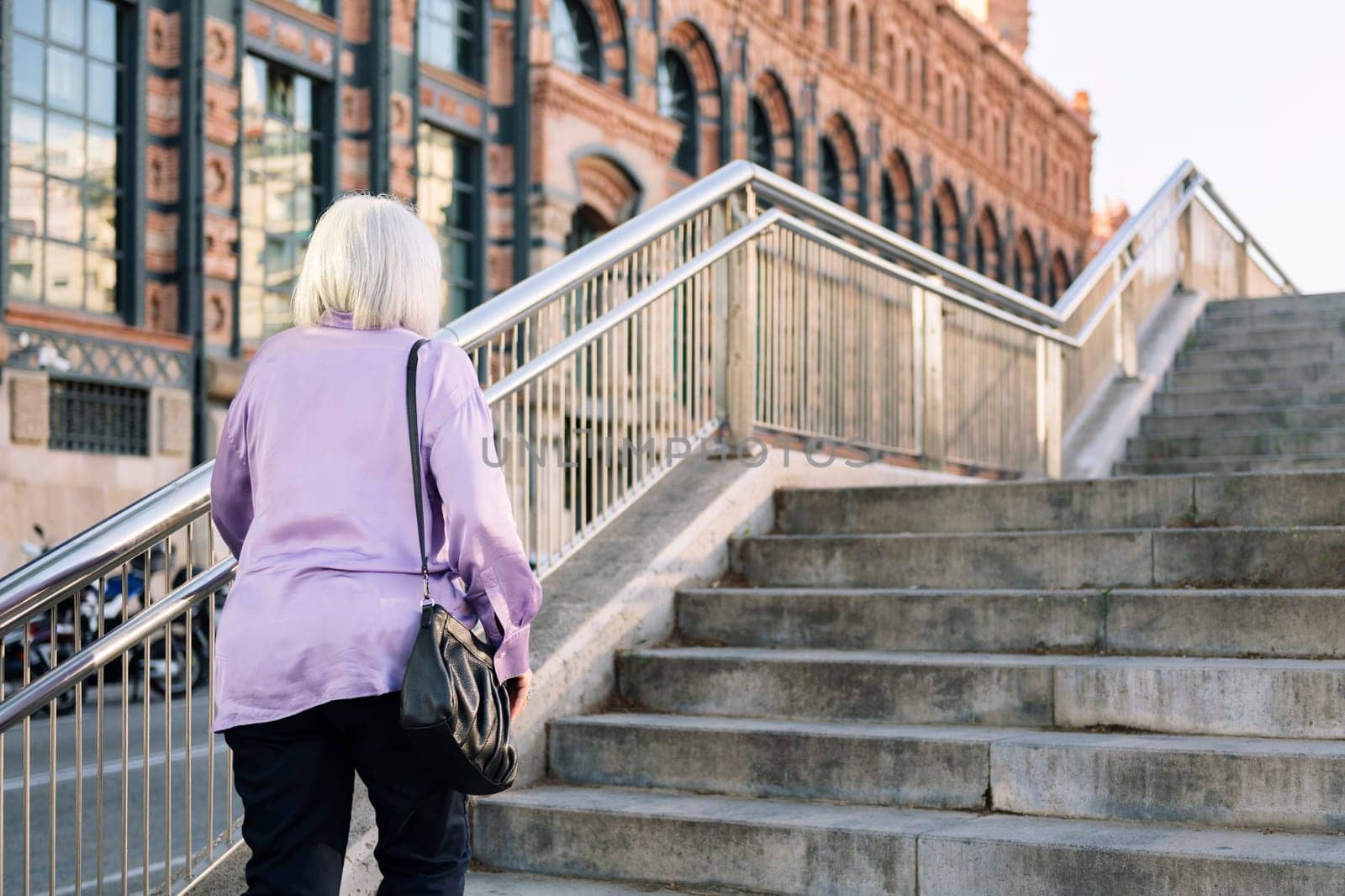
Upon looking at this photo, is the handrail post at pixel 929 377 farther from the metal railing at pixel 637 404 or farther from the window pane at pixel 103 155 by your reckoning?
the window pane at pixel 103 155

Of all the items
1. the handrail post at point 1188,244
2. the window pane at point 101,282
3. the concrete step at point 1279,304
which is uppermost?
the window pane at point 101,282

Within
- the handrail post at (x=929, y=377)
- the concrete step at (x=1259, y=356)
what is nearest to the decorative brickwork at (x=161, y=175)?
the concrete step at (x=1259, y=356)

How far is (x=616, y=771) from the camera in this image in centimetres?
466

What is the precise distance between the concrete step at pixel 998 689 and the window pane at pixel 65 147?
46.6 ft

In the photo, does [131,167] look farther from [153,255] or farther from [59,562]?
[59,562]

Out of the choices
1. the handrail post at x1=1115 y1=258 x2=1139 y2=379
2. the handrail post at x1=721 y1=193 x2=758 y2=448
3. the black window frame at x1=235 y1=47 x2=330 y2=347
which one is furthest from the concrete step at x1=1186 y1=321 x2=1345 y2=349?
the black window frame at x1=235 y1=47 x2=330 y2=347

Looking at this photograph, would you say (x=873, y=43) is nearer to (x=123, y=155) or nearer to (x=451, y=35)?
(x=451, y=35)

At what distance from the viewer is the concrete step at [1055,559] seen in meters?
4.81

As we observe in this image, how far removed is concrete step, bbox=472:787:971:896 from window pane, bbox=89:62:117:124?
15.3 m

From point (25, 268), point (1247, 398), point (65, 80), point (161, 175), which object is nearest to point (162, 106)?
point (161, 175)

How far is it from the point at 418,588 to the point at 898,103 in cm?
3561

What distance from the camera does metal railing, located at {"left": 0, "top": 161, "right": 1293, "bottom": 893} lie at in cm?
366

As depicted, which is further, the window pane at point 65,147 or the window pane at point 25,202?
the window pane at point 65,147

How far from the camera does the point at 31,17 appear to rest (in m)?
16.8
